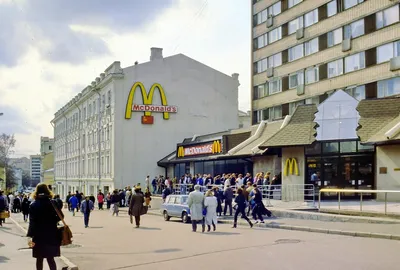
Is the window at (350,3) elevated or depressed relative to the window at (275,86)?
elevated

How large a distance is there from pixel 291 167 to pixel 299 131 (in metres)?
2.09

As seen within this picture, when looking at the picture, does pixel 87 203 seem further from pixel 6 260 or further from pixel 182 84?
pixel 182 84

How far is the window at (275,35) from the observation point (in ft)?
155

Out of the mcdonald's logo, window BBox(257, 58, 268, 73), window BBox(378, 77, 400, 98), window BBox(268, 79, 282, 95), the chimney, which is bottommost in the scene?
the mcdonald's logo

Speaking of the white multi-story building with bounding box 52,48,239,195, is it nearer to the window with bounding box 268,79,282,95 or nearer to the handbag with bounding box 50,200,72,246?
the window with bounding box 268,79,282,95

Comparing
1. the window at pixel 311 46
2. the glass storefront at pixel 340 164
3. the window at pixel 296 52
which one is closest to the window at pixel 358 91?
the window at pixel 311 46

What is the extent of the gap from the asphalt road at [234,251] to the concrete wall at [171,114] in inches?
1286

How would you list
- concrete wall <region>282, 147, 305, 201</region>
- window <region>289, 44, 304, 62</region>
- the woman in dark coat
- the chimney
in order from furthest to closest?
the chimney, window <region>289, 44, 304, 62</region>, concrete wall <region>282, 147, 305, 201</region>, the woman in dark coat

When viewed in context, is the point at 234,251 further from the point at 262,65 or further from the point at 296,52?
the point at 262,65

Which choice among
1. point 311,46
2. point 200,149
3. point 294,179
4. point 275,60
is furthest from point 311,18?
point 294,179

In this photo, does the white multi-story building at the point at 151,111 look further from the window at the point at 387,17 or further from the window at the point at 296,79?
the window at the point at 387,17

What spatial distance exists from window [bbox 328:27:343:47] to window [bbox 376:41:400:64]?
4382 millimetres

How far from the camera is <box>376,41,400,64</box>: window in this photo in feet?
110

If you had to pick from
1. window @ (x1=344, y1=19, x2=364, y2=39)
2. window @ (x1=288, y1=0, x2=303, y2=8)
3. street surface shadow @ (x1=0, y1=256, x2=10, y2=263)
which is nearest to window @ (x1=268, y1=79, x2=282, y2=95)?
window @ (x1=288, y1=0, x2=303, y2=8)
